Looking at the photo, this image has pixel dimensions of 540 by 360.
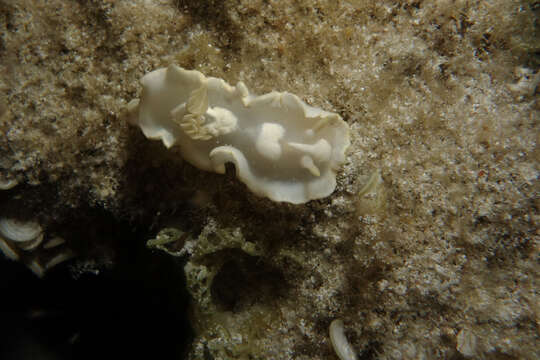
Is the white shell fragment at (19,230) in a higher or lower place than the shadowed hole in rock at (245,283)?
lower

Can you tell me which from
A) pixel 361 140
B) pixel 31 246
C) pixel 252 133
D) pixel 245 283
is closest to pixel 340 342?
pixel 245 283

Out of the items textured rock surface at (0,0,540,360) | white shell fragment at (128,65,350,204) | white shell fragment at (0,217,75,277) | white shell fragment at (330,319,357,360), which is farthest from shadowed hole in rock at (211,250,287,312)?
white shell fragment at (0,217,75,277)

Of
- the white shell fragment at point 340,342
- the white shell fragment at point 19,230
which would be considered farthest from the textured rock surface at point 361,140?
the white shell fragment at point 19,230

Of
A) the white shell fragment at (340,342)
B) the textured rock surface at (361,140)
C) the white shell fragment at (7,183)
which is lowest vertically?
the white shell fragment at (340,342)

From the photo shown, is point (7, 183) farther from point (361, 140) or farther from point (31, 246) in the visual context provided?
point (361, 140)

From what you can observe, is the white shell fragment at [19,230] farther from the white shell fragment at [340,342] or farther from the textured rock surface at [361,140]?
the white shell fragment at [340,342]

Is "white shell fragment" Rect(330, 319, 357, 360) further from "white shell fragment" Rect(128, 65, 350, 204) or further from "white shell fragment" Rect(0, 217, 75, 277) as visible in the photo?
"white shell fragment" Rect(0, 217, 75, 277)
